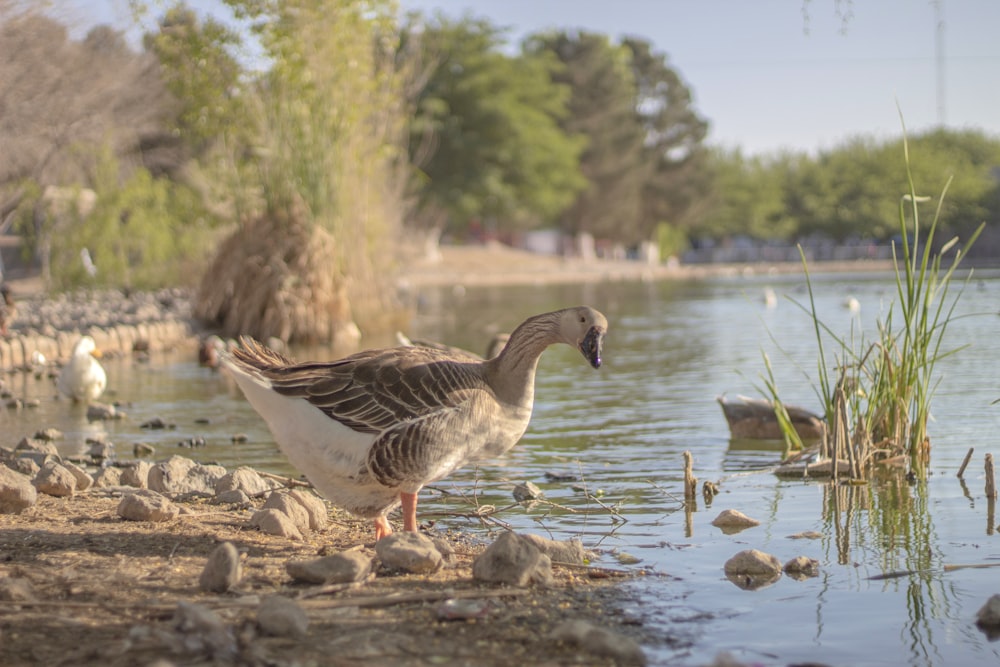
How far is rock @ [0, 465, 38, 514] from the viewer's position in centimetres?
638

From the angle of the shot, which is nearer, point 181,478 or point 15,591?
point 15,591

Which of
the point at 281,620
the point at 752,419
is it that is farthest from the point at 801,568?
the point at 752,419

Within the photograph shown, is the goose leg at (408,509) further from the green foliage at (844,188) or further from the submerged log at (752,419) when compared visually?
the green foliage at (844,188)

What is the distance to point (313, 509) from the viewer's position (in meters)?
6.62

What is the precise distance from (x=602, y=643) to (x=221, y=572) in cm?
172

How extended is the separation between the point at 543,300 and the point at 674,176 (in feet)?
183

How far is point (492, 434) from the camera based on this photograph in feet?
19.4

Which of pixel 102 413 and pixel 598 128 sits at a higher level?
pixel 598 128

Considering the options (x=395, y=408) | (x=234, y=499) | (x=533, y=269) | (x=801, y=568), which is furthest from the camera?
(x=533, y=269)

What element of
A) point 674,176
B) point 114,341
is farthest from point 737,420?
point 674,176

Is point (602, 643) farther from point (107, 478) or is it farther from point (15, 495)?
point (107, 478)

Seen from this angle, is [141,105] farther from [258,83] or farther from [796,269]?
[796,269]

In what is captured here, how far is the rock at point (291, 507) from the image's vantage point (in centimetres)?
644

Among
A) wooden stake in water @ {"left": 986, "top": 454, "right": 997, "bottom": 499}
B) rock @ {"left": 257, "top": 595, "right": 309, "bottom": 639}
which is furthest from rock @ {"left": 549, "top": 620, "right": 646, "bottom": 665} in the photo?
wooden stake in water @ {"left": 986, "top": 454, "right": 997, "bottom": 499}
